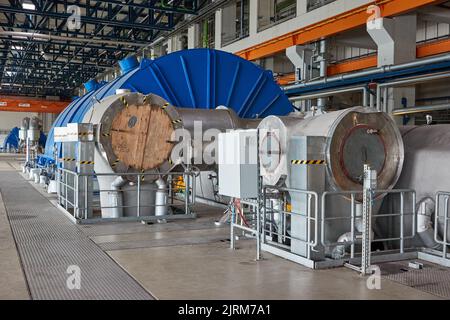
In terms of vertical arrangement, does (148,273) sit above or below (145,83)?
below

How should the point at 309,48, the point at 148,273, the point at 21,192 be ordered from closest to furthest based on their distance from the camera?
the point at 148,273
the point at 21,192
the point at 309,48

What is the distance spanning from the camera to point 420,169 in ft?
19.9

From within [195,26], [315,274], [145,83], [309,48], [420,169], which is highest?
[195,26]

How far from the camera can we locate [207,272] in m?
4.79

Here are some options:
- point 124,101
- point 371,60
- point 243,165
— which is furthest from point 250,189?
point 371,60

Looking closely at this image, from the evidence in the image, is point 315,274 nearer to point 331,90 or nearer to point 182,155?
point 182,155

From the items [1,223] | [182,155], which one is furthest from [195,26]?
[1,223]

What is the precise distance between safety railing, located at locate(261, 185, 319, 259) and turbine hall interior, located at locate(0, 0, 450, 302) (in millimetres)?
26

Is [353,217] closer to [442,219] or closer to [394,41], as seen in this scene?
[442,219]

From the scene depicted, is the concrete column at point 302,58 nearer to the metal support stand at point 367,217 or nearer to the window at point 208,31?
the window at point 208,31

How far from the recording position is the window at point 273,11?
16.7 metres

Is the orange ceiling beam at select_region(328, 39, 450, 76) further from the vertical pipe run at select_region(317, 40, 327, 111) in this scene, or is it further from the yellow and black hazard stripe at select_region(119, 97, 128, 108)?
the yellow and black hazard stripe at select_region(119, 97, 128, 108)

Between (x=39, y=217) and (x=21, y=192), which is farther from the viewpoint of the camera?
(x=21, y=192)

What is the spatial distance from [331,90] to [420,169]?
6.68 metres
